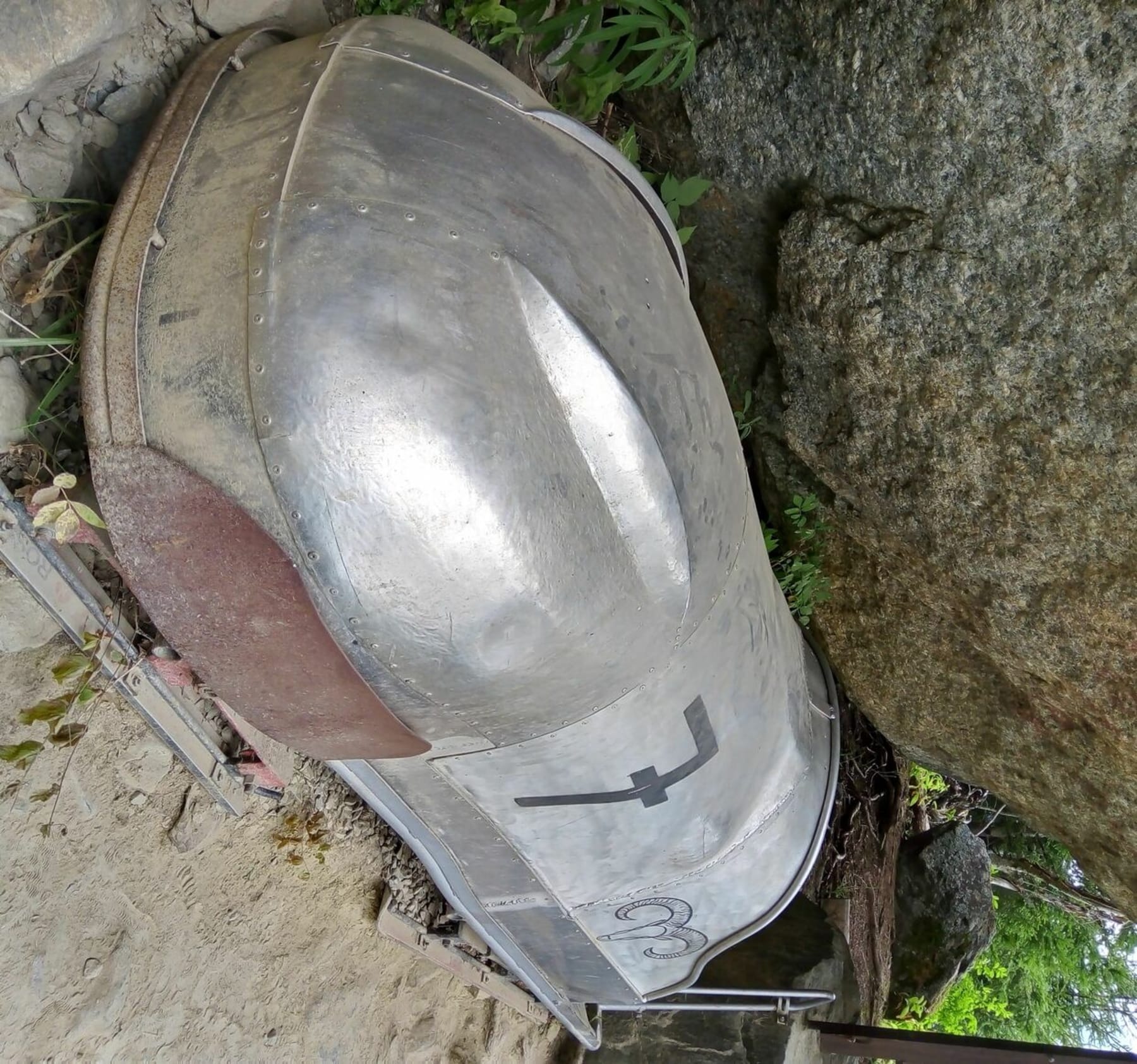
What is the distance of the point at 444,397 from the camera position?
1.06 meters

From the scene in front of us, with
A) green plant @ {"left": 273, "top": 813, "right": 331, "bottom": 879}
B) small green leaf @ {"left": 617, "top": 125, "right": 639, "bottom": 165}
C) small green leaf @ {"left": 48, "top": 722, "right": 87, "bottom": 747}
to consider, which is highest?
small green leaf @ {"left": 617, "top": 125, "right": 639, "bottom": 165}

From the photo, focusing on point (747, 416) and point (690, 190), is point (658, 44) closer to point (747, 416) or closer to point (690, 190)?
point (690, 190)

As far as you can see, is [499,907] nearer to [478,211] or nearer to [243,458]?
[243,458]

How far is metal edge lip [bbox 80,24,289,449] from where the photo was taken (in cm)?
111

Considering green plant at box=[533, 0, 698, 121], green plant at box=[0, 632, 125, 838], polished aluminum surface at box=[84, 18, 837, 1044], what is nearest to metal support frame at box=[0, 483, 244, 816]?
green plant at box=[0, 632, 125, 838]

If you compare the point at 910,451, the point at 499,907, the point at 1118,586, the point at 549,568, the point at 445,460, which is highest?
the point at 445,460

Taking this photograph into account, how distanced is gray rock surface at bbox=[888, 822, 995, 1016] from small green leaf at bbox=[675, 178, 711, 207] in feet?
8.13

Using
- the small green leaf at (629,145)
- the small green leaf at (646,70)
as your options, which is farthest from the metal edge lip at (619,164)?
the small green leaf at (629,145)

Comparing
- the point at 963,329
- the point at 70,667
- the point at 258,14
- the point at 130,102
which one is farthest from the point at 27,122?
the point at 963,329

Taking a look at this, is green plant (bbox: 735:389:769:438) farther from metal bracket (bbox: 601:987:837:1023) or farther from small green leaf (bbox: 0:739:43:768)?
small green leaf (bbox: 0:739:43:768)

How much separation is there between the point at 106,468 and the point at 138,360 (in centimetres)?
13

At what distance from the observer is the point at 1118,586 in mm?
1640

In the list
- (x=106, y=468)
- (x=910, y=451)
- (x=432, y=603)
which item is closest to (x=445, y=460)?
(x=432, y=603)

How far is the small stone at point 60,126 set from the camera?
122 cm
